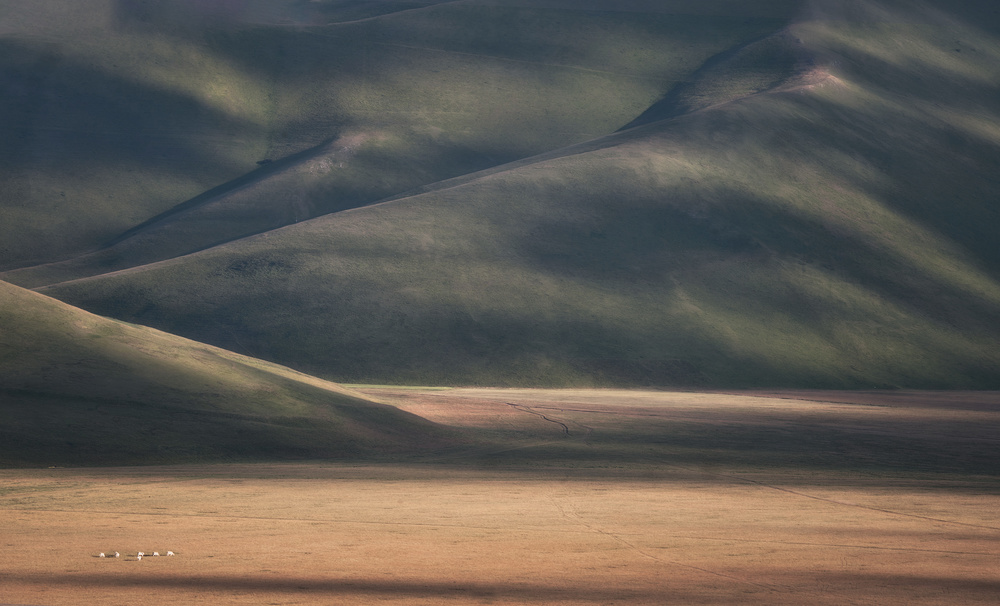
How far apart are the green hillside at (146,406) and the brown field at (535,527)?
1713mm

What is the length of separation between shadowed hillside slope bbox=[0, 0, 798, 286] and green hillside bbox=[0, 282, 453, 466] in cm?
6147

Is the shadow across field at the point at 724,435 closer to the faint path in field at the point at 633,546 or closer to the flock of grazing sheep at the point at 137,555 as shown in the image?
the faint path in field at the point at 633,546

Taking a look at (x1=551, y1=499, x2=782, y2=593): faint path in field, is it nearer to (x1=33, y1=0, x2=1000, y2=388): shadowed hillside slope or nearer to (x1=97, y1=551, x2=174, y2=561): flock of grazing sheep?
(x1=97, y1=551, x2=174, y2=561): flock of grazing sheep

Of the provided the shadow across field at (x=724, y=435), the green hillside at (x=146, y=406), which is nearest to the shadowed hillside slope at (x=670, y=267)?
the shadow across field at (x=724, y=435)

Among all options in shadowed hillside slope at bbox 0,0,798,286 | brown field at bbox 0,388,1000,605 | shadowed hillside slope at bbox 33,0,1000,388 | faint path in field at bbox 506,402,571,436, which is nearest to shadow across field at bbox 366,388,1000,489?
faint path in field at bbox 506,402,571,436

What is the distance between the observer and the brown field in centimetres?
1393

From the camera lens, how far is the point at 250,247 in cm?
8481

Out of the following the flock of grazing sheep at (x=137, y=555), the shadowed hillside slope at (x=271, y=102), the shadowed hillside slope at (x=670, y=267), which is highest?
the shadowed hillside slope at (x=271, y=102)

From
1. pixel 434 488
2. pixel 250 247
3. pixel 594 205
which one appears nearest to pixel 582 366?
pixel 594 205

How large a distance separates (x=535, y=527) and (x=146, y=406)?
15.8m

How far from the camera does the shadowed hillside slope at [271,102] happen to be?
103m

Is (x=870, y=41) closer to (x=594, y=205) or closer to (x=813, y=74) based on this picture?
(x=813, y=74)

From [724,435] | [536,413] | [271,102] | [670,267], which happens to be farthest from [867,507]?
[271,102]

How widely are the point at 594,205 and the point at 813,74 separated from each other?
3839 cm
